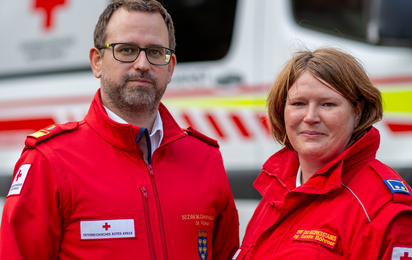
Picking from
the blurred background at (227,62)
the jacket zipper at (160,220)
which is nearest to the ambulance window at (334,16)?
the blurred background at (227,62)

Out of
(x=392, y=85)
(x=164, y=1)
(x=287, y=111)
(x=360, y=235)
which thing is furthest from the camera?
(x=164, y=1)

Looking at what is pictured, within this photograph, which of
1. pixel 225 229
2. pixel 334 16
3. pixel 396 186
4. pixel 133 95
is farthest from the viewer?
pixel 334 16

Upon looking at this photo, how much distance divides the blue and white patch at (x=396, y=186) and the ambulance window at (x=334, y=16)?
1609 mm

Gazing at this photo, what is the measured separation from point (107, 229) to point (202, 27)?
204 cm

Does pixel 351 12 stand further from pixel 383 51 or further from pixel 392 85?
pixel 392 85

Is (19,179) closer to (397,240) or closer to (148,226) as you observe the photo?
(148,226)

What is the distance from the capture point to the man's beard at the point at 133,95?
6.09 ft

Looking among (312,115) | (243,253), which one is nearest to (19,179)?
(243,253)

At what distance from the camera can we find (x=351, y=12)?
2.97m

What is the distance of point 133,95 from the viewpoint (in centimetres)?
185

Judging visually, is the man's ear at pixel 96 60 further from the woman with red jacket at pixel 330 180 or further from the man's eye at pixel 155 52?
the woman with red jacket at pixel 330 180

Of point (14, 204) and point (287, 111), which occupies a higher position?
point (287, 111)

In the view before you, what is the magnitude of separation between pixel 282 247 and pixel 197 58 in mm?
1957

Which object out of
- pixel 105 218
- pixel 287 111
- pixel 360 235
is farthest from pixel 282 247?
pixel 105 218
